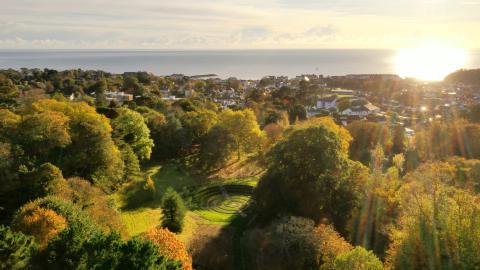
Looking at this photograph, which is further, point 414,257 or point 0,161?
point 0,161

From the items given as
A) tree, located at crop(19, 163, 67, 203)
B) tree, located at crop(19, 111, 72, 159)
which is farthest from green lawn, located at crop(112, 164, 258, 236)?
tree, located at crop(19, 111, 72, 159)

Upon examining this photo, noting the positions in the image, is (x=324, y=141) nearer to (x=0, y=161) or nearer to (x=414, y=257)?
(x=414, y=257)

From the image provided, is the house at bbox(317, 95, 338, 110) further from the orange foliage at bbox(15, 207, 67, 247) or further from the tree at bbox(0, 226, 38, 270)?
the tree at bbox(0, 226, 38, 270)

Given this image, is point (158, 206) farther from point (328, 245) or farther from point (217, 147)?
point (328, 245)

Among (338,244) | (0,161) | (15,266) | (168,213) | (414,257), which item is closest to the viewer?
(15,266)

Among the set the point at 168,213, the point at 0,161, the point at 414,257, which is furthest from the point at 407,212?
the point at 0,161

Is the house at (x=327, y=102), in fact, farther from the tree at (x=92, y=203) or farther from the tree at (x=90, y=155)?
the tree at (x=92, y=203)
